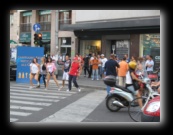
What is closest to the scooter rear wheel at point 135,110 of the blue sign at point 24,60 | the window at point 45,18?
the blue sign at point 24,60

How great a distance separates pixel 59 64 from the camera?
78.9 feet

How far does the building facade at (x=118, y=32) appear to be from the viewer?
23359 millimetres

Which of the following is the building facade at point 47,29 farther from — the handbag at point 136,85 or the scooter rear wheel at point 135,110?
the scooter rear wheel at point 135,110

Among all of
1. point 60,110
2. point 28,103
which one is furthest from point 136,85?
point 28,103

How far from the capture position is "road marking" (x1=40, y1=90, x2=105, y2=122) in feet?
27.2

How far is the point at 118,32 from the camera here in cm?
2530

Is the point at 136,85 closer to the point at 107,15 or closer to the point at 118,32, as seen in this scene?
the point at 118,32

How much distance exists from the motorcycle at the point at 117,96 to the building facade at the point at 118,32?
13.4m

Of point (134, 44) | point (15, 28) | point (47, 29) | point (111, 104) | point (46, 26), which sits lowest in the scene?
point (111, 104)

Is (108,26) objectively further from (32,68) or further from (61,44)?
(32,68)

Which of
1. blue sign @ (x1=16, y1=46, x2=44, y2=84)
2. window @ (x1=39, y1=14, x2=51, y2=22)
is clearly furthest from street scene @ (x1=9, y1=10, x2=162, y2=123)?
window @ (x1=39, y1=14, x2=51, y2=22)

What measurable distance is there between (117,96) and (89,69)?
12835 millimetres
